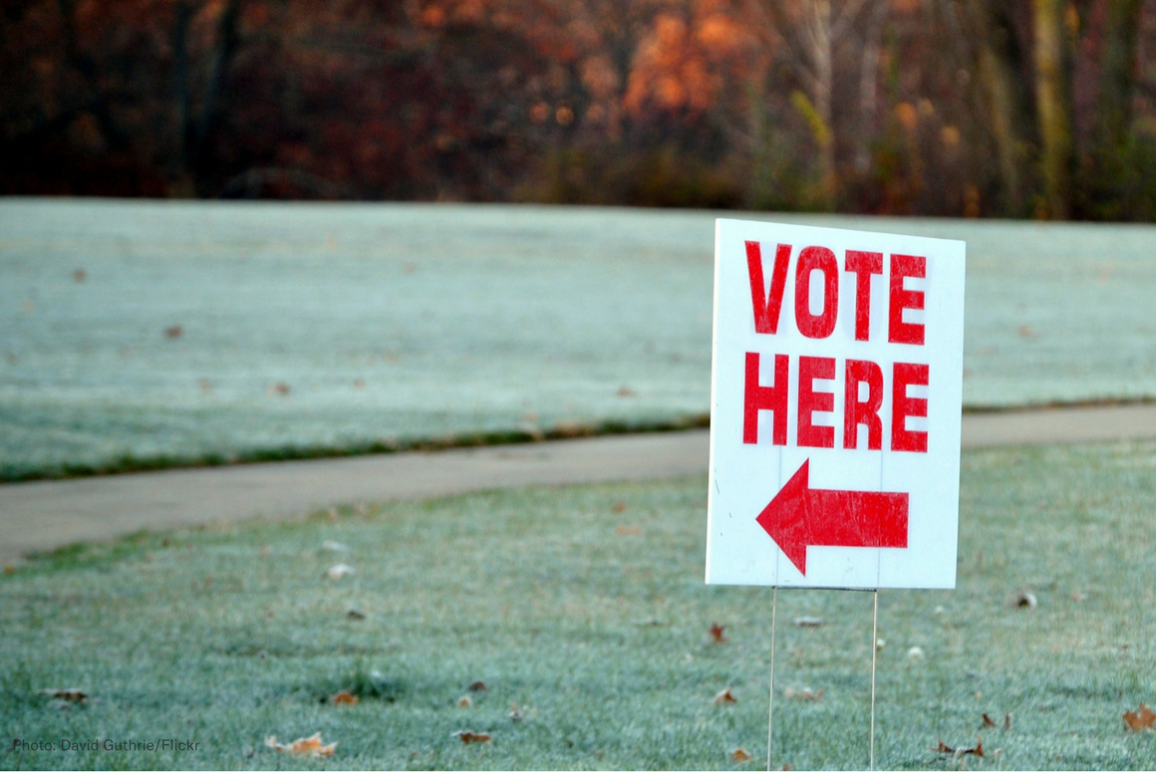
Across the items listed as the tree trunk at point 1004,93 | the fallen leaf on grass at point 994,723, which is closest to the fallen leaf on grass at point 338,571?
the fallen leaf on grass at point 994,723

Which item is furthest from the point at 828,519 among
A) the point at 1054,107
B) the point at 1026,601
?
the point at 1054,107

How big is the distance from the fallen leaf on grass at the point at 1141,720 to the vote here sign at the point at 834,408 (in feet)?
4.16

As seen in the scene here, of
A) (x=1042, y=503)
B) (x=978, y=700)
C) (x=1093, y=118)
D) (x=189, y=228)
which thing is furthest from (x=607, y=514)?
(x=1093, y=118)

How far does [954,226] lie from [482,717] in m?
20.7

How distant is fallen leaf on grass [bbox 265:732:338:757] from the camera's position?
13.4 feet

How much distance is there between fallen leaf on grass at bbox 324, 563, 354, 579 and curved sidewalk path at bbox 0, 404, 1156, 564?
1.32 meters

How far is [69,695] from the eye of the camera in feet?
15.1

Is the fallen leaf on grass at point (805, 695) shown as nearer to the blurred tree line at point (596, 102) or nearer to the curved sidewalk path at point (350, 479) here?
the curved sidewalk path at point (350, 479)

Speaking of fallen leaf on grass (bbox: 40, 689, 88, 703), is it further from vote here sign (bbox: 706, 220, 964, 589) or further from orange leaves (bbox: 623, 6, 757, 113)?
orange leaves (bbox: 623, 6, 757, 113)

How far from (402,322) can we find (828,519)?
1459 cm

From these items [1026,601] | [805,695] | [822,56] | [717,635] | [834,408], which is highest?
[822,56]

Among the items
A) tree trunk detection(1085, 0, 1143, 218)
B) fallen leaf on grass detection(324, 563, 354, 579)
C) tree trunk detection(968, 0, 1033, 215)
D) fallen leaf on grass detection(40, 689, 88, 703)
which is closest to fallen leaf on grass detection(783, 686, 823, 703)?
fallen leaf on grass detection(40, 689, 88, 703)

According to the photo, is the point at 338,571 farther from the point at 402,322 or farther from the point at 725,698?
the point at 402,322

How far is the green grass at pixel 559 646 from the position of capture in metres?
4.22
